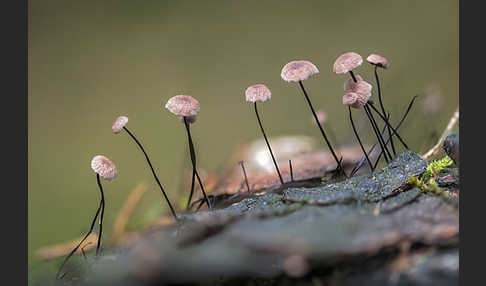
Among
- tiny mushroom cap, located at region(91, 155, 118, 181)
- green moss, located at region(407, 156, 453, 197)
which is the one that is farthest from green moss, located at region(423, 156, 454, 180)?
tiny mushroom cap, located at region(91, 155, 118, 181)

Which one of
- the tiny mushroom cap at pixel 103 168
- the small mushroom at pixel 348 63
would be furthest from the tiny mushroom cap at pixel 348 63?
the tiny mushroom cap at pixel 103 168

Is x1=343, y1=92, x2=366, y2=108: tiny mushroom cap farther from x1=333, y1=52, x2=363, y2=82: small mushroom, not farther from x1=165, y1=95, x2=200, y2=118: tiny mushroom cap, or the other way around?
x1=165, y1=95, x2=200, y2=118: tiny mushroom cap

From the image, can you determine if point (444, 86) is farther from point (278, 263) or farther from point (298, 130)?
point (278, 263)

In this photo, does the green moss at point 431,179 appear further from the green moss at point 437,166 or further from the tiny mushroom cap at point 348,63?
the tiny mushroom cap at point 348,63

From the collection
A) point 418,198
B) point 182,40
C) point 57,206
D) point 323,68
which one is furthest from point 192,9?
point 418,198

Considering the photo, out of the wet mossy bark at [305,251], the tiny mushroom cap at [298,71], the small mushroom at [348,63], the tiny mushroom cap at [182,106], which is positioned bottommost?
the wet mossy bark at [305,251]

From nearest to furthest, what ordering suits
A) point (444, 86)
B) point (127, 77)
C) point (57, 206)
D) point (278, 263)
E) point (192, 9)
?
point (278, 263)
point (57, 206)
point (444, 86)
point (127, 77)
point (192, 9)
